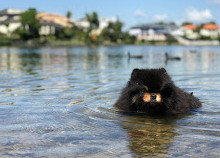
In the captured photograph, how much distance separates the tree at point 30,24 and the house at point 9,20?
44.4 feet

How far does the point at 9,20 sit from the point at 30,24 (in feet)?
96.6

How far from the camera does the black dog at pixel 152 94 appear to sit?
7.38 metres

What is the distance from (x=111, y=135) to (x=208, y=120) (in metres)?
2.52

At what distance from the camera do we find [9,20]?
158000mm

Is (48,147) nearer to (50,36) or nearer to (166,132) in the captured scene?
(166,132)

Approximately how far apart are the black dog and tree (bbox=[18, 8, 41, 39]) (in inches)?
4935

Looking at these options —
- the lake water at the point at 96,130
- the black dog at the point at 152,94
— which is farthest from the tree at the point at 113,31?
the black dog at the point at 152,94

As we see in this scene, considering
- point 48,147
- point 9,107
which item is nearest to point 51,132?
point 48,147

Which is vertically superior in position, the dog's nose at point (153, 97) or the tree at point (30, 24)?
the tree at point (30, 24)

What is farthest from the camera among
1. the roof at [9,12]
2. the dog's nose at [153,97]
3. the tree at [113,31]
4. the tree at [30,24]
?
the roof at [9,12]

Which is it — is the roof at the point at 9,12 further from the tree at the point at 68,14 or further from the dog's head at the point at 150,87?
the dog's head at the point at 150,87

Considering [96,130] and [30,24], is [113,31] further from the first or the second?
[96,130]

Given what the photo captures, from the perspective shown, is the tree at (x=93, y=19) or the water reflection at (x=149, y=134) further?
the tree at (x=93, y=19)

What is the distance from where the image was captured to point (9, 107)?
9234 millimetres
